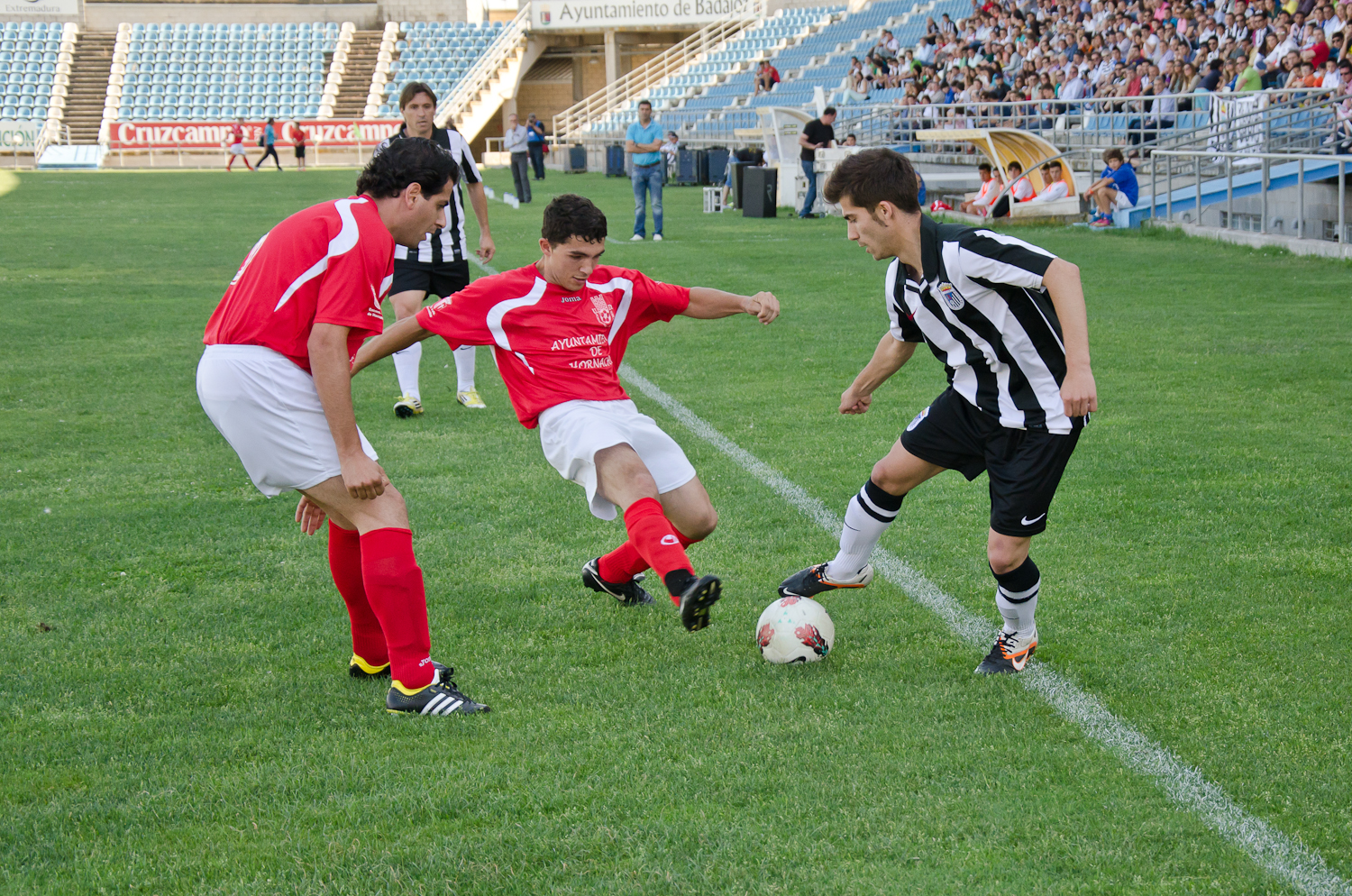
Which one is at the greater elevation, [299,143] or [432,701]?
[299,143]

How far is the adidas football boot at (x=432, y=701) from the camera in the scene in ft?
12.6

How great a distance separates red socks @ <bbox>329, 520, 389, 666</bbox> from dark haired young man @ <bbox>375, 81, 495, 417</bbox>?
12.1 feet

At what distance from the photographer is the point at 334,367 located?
11.9 ft

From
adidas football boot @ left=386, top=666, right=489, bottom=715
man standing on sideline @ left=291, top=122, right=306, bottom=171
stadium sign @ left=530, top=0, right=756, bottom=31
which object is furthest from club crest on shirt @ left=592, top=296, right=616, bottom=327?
stadium sign @ left=530, top=0, right=756, bottom=31

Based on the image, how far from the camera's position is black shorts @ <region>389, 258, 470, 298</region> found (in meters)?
8.13

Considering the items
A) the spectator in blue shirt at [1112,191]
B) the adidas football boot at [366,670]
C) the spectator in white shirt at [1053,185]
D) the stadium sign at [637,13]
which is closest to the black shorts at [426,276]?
the adidas football boot at [366,670]

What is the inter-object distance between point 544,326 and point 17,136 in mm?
48267

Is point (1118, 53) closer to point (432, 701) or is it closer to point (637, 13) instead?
point (432, 701)

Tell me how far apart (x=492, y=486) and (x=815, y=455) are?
1.74m

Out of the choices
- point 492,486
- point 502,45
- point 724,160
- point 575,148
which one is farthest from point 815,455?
point 502,45

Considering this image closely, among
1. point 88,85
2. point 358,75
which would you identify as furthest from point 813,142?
point 88,85

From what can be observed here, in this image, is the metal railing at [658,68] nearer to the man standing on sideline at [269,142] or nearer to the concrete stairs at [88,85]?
the man standing on sideline at [269,142]

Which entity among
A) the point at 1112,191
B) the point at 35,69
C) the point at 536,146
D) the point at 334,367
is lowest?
the point at 334,367

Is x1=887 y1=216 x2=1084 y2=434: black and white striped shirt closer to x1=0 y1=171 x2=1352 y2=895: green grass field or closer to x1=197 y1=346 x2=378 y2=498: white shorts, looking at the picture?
x1=0 y1=171 x2=1352 y2=895: green grass field
